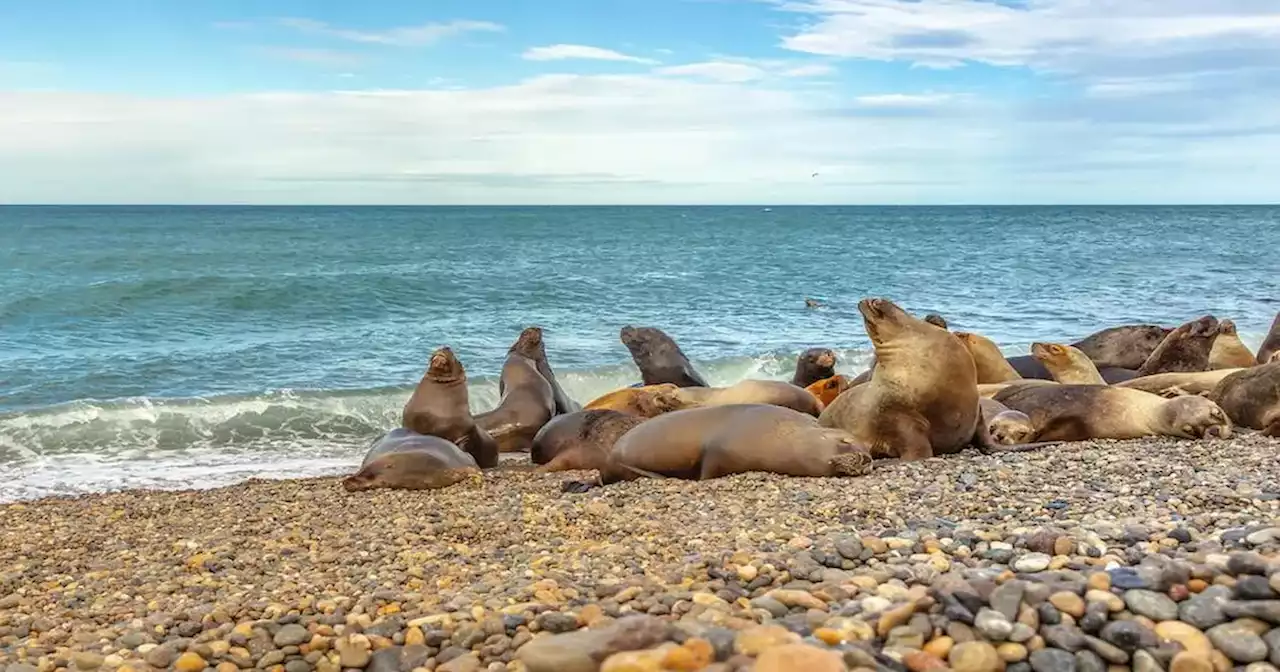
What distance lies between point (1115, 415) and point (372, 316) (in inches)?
743

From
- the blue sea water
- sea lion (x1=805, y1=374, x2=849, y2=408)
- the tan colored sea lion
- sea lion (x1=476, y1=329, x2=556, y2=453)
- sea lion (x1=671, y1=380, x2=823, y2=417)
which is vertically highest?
the tan colored sea lion

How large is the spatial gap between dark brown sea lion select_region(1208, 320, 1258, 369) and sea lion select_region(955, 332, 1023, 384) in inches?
96.3

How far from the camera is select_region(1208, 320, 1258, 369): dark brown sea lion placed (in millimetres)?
13414

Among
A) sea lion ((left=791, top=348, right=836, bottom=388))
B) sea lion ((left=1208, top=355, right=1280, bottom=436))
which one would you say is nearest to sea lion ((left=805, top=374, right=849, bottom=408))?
sea lion ((left=791, top=348, right=836, bottom=388))

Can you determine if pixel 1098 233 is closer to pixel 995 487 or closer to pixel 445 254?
pixel 445 254

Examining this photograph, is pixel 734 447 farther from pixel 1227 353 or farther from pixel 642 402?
pixel 1227 353

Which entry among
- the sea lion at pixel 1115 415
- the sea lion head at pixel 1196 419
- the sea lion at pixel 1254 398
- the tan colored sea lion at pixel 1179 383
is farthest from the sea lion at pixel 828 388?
the sea lion at pixel 1254 398

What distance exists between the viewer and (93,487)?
1073 centimetres

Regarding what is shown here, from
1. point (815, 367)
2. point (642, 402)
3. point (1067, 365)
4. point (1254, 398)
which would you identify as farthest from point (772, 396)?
point (1254, 398)

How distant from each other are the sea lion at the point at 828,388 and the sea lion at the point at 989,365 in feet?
4.54

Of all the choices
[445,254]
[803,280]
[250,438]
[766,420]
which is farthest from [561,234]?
[766,420]

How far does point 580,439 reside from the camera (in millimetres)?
10148

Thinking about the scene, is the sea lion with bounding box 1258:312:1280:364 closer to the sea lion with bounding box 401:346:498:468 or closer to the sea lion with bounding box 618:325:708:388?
the sea lion with bounding box 618:325:708:388

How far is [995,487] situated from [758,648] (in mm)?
4073
